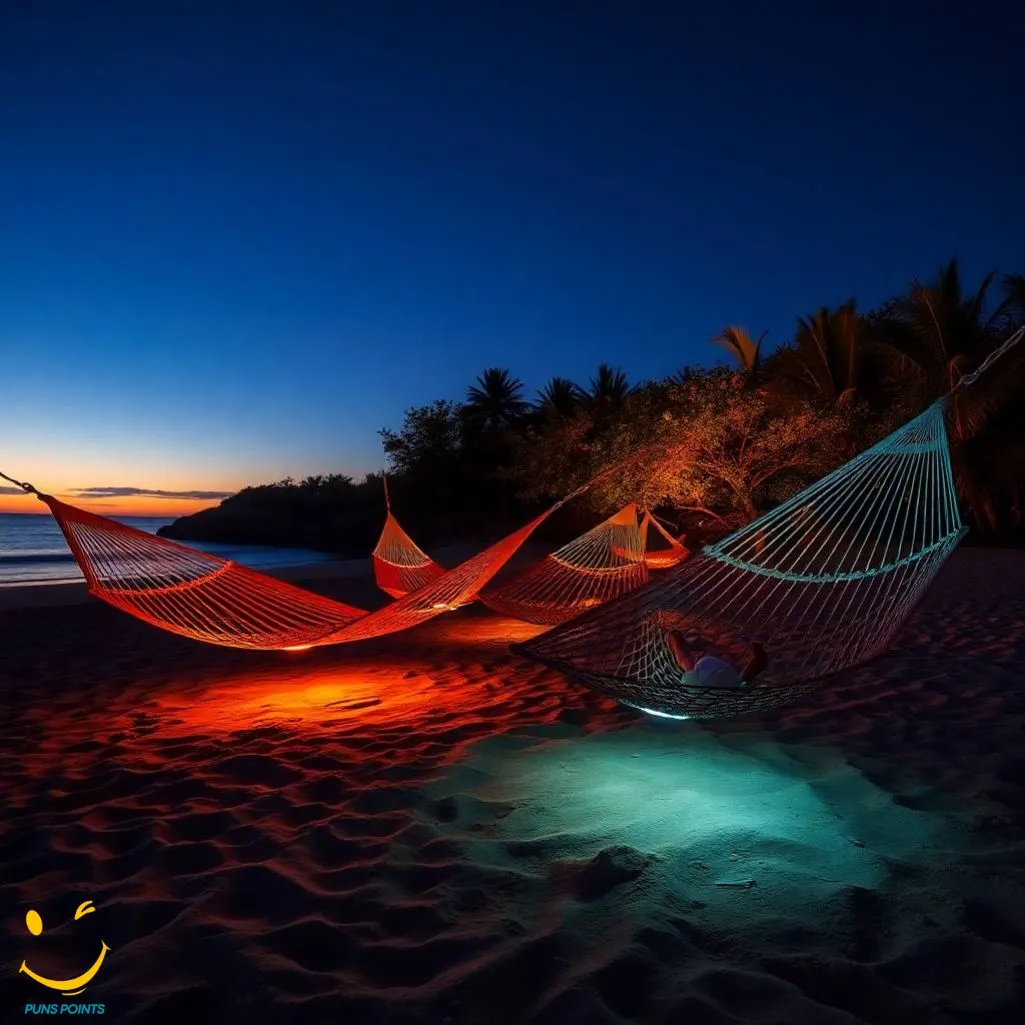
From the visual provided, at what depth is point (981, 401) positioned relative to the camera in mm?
9789

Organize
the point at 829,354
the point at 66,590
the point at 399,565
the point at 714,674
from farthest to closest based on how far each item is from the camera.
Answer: the point at 829,354 → the point at 66,590 → the point at 399,565 → the point at 714,674

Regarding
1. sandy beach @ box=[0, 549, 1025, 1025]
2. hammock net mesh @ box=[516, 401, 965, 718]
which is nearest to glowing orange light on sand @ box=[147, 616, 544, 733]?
sandy beach @ box=[0, 549, 1025, 1025]

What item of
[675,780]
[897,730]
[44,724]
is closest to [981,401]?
[897,730]

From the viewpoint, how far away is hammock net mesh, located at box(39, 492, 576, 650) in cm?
282

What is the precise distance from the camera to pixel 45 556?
15.9 metres

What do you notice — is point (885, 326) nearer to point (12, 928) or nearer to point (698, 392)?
point (698, 392)

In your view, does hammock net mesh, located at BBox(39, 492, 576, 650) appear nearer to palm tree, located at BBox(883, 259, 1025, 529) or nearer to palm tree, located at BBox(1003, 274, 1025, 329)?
palm tree, located at BBox(883, 259, 1025, 529)

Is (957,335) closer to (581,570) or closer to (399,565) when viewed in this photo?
(581,570)

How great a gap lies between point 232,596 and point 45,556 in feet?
51.1

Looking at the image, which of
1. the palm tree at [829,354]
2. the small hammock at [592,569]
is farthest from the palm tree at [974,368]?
the small hammock at [592,569]

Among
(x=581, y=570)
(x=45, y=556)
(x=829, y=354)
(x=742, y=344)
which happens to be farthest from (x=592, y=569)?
(x=45, y=556)

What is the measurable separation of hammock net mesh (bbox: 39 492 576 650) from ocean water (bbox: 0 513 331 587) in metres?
8.49

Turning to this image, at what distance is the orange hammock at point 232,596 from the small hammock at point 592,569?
1.16 meters

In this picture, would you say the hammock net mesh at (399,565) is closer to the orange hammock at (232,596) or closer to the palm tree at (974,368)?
the orange hammock at (232,596)
